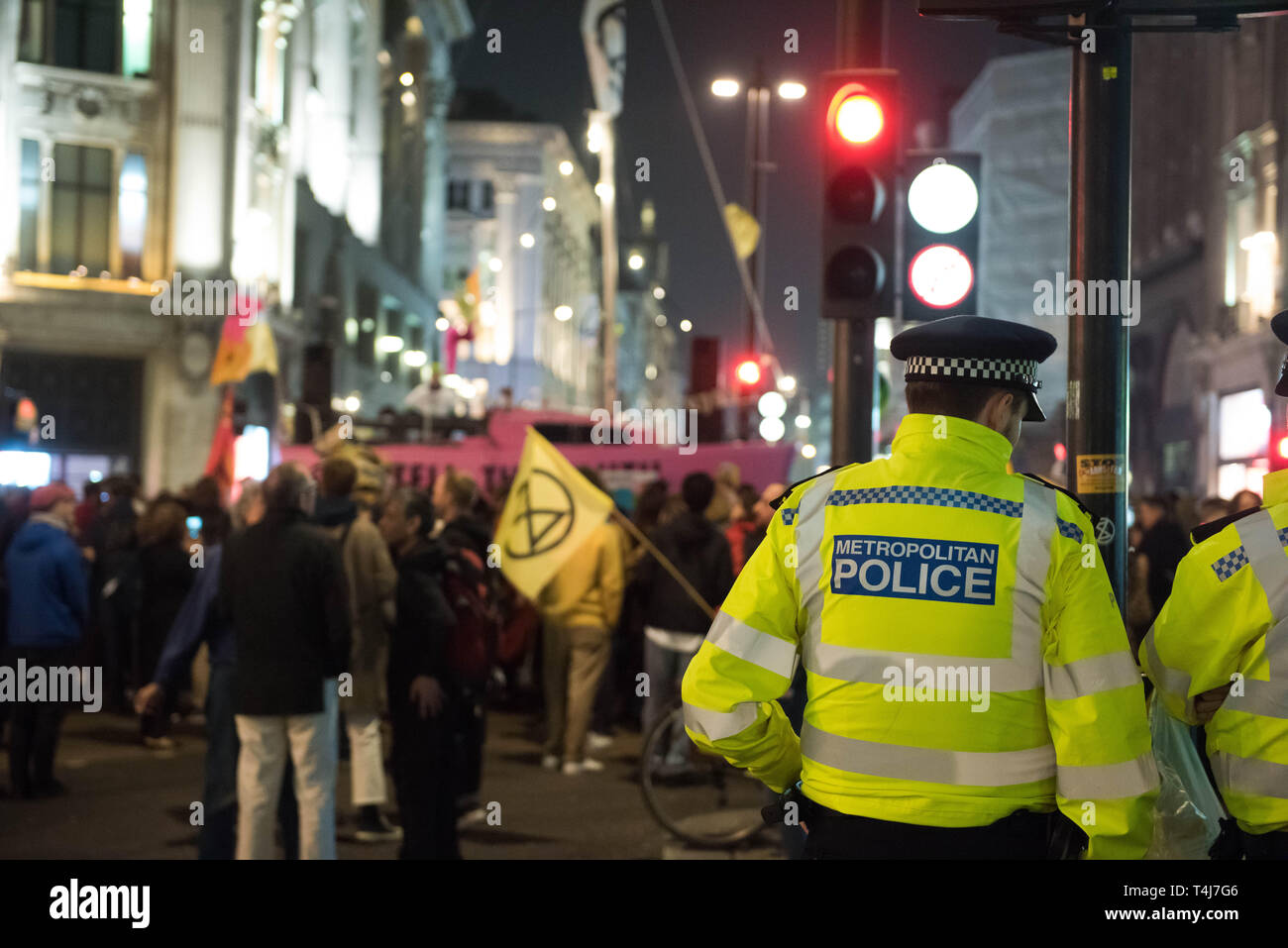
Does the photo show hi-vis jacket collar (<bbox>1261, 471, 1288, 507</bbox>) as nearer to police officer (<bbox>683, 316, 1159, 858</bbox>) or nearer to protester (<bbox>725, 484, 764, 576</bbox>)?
police officer (<bbox>683, 316, 1159, 858</bbox>)

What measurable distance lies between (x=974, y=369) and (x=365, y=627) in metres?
6.10

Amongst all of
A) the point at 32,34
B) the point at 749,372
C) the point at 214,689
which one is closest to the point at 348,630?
the point at 214,689

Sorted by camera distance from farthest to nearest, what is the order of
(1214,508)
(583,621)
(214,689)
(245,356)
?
(245,356), (1214,508), (583,621), (214,689)

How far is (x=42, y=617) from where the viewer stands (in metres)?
9.73

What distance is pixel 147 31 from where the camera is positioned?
28297 mm

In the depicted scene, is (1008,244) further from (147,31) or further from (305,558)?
(305,558)

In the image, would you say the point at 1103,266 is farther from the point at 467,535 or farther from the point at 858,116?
the point at 467,535

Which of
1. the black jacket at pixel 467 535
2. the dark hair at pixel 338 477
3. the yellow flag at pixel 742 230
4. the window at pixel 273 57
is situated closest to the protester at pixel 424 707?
the black jacket at pixel 467 535

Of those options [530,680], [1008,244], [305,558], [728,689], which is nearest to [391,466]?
[530,680]

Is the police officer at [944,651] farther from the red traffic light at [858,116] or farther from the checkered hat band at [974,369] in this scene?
the red traffic light at [858,116]

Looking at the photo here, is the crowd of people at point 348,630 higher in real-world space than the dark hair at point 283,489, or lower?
lower

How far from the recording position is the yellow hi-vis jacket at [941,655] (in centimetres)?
277

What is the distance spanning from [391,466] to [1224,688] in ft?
48.2

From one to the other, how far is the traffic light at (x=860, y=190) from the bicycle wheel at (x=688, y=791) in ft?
10.2
